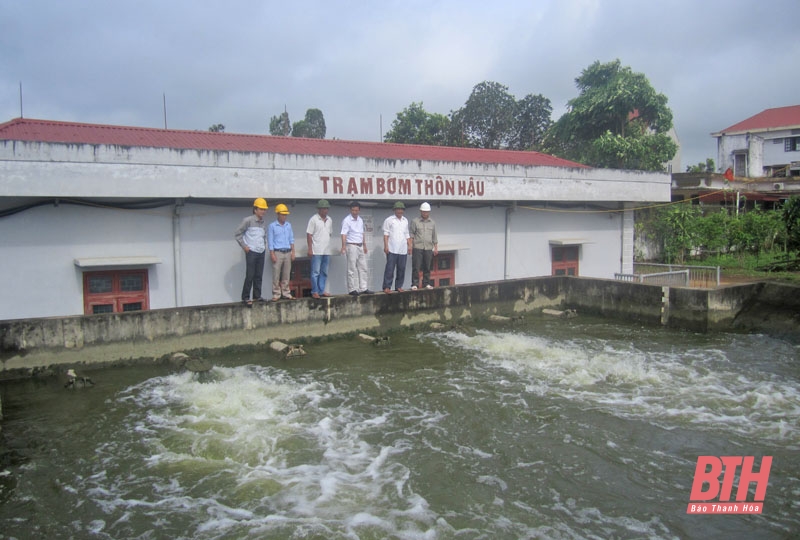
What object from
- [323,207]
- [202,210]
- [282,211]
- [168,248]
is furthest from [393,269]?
[168,248]

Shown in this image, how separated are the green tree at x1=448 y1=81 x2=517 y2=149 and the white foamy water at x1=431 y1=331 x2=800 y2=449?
66.5 feet

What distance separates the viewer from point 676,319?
1026 cm

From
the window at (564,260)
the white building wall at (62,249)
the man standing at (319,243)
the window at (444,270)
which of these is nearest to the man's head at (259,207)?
the man standing at (319,243)

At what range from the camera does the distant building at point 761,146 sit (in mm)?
33812

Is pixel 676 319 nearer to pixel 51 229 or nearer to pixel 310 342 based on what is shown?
pixel 310 342

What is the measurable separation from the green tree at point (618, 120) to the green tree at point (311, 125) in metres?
14.5

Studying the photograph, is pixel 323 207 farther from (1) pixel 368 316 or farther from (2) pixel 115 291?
(2) pixel 115 291

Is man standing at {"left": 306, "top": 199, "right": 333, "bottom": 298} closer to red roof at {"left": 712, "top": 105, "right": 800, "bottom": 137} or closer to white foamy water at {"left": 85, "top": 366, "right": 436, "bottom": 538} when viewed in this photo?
white foamy water at {"left": 85, "top": 366, "right": 436, "bottom": 538}

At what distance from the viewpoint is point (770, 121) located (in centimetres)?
3559

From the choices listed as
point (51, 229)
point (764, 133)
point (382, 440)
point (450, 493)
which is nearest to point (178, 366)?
point (51, 229)

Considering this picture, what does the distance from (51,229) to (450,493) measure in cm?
670

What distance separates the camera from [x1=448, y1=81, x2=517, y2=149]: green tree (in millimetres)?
27797

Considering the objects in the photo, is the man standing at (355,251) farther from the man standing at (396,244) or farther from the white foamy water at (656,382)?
the white foamy water at (656,382)

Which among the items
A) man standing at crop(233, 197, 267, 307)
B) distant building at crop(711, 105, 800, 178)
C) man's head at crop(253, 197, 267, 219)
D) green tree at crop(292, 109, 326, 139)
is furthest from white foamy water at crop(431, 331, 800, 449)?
distant building at crop(711, 105, 800, 178)
